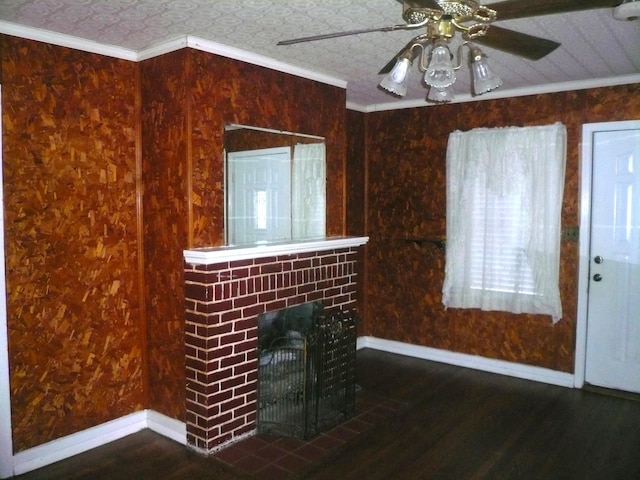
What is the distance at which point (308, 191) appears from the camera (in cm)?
378

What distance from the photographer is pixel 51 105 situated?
2.79 metres

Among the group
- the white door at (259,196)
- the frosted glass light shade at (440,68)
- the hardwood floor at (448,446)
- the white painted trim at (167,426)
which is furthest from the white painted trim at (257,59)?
the hardwood floor at (448,446)

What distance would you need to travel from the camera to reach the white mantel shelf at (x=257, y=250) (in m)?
2.79

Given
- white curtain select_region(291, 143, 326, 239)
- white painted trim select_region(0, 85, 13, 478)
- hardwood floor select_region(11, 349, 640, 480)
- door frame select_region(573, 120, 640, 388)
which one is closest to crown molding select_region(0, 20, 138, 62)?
white painted trim select_region(0, 85, 13, 478)

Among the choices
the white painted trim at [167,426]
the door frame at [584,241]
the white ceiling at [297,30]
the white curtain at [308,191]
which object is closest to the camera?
the white ceiling at [297,30]

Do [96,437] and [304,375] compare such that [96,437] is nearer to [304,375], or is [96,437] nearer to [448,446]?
[304,375]

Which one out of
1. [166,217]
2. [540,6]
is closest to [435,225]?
[166,217]

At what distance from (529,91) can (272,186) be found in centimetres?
223

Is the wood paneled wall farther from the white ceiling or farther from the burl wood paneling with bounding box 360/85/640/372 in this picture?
Result: the burl wood paneling with bounding box 360/85/640/372

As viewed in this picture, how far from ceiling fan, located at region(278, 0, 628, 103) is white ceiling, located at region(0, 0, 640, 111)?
1.60 feet

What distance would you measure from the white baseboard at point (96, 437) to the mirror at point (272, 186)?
121cm

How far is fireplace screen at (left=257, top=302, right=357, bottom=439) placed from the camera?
3.21m

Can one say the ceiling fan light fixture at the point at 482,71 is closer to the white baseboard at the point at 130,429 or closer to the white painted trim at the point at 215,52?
the white painted trim at the point at 215,52

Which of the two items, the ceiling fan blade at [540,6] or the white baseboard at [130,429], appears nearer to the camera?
the ceiling fan blade at [540,6]
